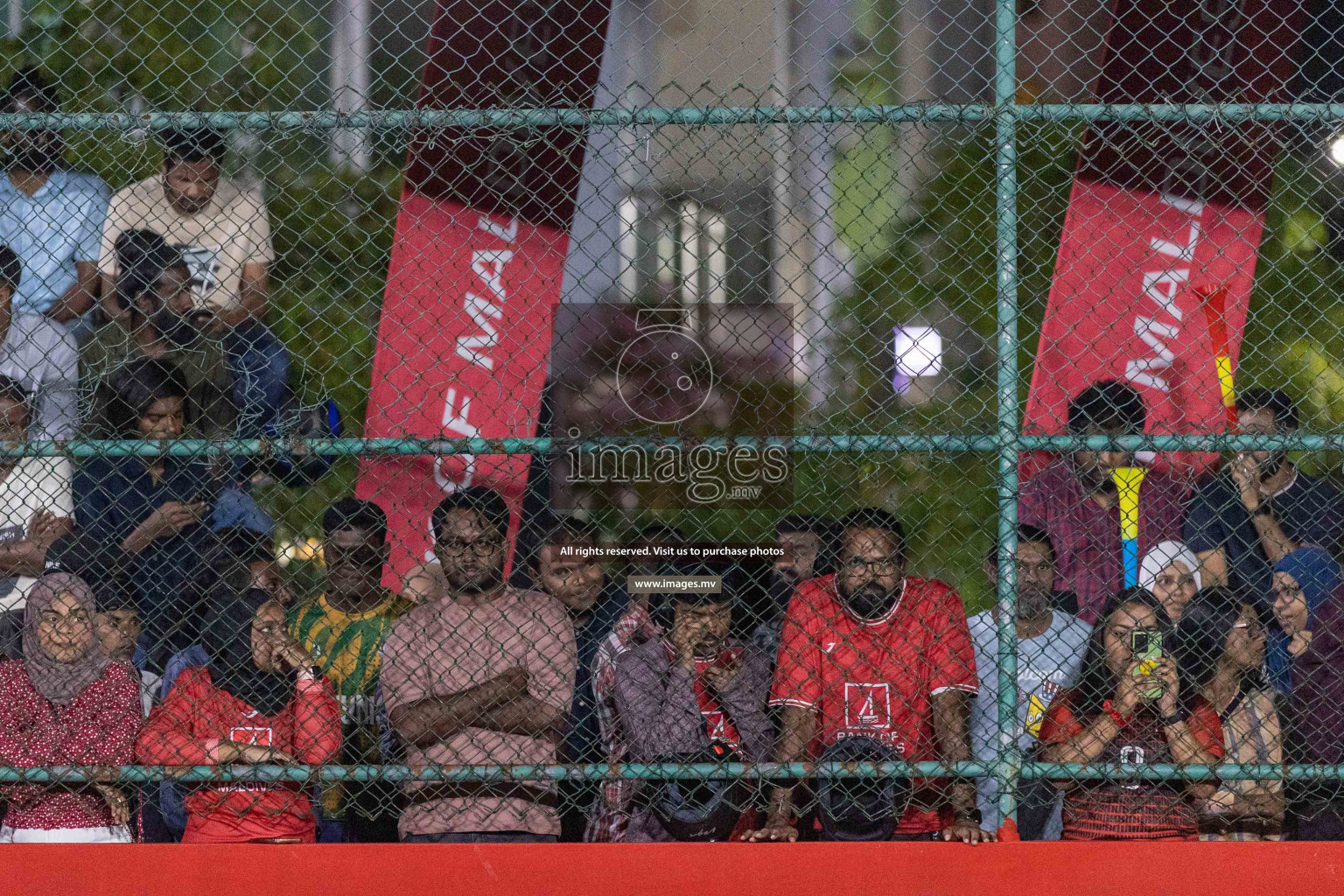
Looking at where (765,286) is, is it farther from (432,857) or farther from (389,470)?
(432,857)

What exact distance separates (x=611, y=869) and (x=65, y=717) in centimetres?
156

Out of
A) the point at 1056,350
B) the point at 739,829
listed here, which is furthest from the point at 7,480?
the point at 1056,350

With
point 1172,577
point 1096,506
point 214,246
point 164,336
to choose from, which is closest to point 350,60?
point 214,246

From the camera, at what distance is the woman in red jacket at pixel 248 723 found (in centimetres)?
353

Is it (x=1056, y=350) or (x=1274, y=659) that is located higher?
(x=1056, y=350)

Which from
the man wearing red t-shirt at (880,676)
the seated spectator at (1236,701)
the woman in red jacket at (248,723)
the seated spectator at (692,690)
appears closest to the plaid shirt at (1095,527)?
the seated spectator at (1236,701)

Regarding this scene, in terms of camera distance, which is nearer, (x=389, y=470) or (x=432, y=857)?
(x=432, y=857)

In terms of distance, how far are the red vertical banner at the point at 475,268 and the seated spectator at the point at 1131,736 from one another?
1889mm

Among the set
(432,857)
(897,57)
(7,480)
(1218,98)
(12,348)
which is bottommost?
(432,857)

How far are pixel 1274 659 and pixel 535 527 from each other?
2.22 m

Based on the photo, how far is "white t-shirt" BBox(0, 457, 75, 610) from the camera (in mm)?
4027

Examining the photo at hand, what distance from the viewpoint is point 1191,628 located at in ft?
11.8

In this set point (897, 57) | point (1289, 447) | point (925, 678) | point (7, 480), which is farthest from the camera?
point (897, 57)

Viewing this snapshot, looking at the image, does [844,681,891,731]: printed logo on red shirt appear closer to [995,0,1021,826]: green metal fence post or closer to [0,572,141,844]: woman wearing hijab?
[995,0,1021,826]: green metal fence post
